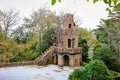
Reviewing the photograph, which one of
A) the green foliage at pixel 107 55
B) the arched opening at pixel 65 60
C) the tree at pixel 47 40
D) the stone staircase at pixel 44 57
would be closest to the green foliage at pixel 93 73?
the green foliage at pixel 107 55

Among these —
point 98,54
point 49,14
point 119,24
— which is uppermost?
point 49,14

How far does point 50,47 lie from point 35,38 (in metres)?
7.25

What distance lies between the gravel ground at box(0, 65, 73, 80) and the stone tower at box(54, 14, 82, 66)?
168cm

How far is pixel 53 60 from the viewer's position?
2962 centimetres

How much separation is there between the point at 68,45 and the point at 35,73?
342 inches

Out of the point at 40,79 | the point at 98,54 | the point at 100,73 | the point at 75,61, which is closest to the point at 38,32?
the point at 75,61

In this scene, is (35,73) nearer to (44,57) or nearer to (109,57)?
(44,57)

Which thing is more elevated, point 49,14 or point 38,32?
point 49,14

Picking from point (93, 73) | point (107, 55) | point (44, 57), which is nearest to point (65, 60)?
point (44, 57)

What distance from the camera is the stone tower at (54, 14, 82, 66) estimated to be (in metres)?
28.8

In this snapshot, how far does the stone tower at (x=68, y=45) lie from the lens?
28797mm

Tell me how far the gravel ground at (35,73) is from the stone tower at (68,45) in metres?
1.68

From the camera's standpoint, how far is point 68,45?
1222 inches

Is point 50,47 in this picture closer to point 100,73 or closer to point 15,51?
point 15,51
